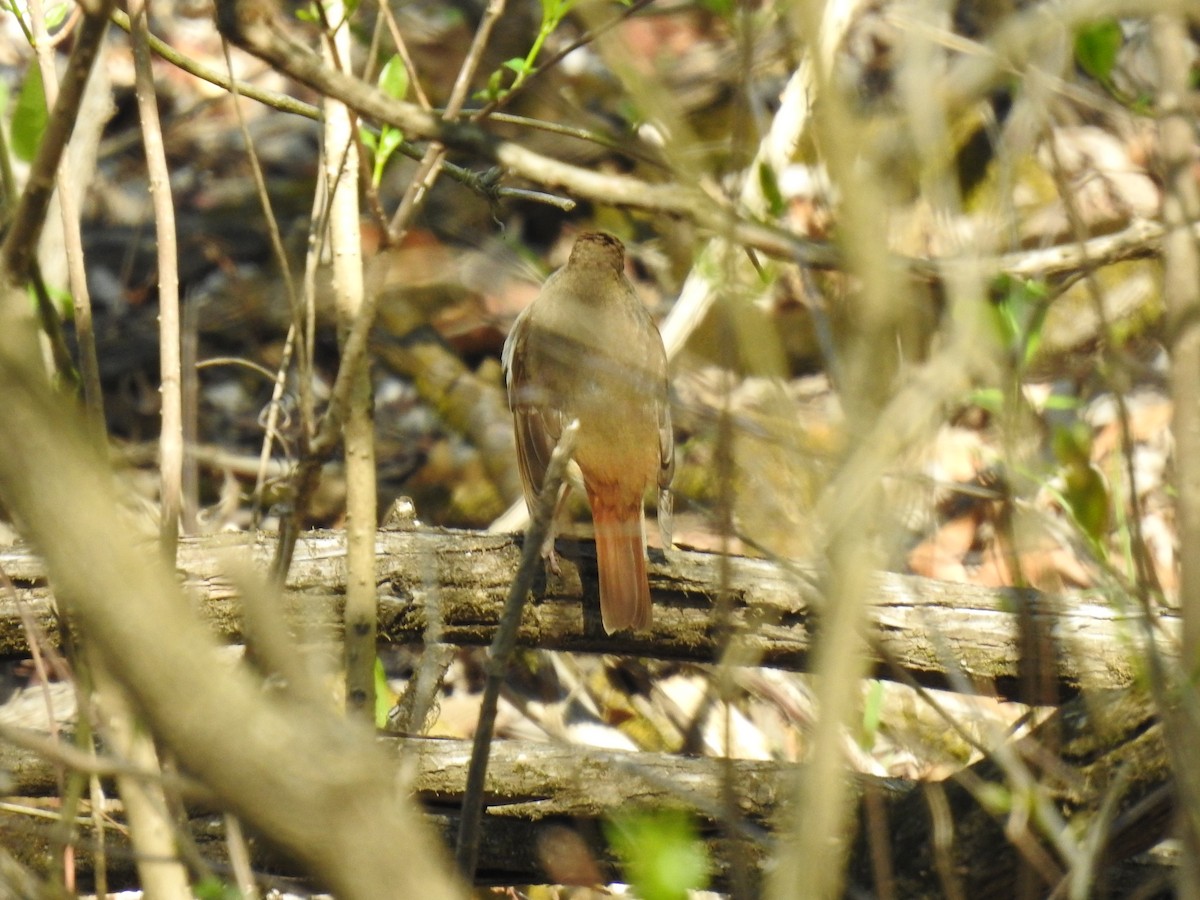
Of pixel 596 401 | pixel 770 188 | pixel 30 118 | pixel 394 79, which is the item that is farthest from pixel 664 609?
pixel 30 118

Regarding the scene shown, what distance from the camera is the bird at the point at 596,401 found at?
389 centimetres

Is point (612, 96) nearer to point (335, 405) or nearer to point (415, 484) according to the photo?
point (415, 484)

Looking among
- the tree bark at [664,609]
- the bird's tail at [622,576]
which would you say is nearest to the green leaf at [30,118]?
the tree bark at [664,609]

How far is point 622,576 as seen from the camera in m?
3.47

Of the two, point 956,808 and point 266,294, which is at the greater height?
point 266,294

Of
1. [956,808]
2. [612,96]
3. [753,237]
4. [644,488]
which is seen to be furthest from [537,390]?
[612,96]

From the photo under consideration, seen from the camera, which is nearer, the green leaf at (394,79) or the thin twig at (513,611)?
the thin twig at (513,611)

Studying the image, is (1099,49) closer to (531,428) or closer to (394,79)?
(394,79)

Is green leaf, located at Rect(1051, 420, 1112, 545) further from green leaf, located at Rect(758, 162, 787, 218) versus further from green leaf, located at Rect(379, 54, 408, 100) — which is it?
green leaf, located at Rect(379, 54, 408, 100)

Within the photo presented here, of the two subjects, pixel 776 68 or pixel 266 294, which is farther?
pixel 776 68

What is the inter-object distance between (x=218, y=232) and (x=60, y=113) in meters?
5.26

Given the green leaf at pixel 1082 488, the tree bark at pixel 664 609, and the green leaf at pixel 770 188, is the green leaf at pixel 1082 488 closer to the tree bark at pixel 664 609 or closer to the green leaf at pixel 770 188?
the tree bark at pixel 664 609

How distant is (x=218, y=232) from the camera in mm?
6715

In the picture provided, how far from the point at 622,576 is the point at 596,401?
2.41 ft
